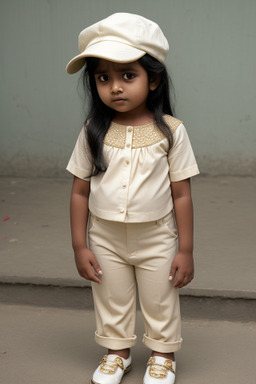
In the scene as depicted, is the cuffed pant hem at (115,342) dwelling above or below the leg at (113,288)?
below

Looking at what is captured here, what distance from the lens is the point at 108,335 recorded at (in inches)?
103

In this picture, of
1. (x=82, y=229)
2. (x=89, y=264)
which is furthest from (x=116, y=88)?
(x=89, y=264)

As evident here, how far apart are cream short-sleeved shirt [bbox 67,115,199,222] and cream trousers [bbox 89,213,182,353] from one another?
0.25 ft

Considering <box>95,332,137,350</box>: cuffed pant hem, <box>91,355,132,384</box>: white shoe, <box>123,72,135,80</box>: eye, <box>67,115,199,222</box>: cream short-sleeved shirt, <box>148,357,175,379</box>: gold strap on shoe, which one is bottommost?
<box>91,355,132,384</box>: white shoe

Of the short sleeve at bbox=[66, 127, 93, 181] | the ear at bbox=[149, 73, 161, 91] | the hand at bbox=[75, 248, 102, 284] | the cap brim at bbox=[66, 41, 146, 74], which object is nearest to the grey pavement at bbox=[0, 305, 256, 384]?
the hand at bbox=[75, 248, 102, 284]

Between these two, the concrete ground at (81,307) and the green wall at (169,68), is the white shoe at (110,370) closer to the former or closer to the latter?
the concrete ground at (81,307)

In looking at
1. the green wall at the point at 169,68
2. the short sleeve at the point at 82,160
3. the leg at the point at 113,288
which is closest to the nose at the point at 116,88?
the short sleeve at the point at 82,160

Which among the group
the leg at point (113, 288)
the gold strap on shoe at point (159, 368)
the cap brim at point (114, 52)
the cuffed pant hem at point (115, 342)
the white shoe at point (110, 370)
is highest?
the cap brim at point (114, 52)

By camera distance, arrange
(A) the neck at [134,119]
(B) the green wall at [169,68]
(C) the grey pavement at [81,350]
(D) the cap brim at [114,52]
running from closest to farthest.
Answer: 1. (D) the cap brim at [114,52]
2. (A) the neck at [134,119]
3. (C) the grey pavement at [81,350]
4. (B) the green wall at [169,68]

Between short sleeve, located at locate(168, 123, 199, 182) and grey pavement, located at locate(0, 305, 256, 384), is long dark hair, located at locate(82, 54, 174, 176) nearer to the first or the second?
short sleeve, located at locate(168, 123, 199, 182)

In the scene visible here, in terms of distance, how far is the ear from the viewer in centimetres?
240

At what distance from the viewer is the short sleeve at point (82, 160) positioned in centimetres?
246

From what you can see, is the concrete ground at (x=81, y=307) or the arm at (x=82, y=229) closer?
the arm at (x=82, y=229)

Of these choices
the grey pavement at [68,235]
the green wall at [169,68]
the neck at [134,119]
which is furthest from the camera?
the green wall at [169,68]
